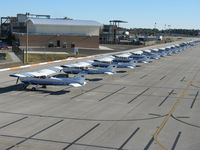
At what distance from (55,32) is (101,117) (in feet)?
338

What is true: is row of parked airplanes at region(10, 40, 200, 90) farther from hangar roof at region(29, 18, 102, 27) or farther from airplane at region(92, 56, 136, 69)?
hangar roof at region(29, 18, 102, 27)

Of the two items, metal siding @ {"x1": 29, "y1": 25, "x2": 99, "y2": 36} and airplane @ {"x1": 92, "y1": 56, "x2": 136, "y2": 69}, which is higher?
metal siding @ {"x1": 29, "y1": 25, "x2": 99, "y2": 36}

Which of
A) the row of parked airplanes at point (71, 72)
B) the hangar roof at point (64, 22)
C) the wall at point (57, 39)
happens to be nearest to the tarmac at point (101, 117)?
the row of parked airplanes at point (71, 72)

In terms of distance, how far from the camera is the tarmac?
27.1m

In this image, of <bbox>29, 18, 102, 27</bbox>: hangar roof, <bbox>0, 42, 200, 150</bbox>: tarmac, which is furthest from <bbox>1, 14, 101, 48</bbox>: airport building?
<bbox>0, 42, 200, 150</bbox>: tarmac

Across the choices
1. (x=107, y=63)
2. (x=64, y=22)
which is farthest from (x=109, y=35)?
(x=107, y=63)

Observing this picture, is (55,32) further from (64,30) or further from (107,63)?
(107,63)

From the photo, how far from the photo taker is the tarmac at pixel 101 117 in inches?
1066

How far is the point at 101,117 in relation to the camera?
34.3 metres

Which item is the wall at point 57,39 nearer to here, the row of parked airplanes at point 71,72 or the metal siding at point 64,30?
the metal siding at point 64,30

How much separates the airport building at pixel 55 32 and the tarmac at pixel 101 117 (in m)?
75.1

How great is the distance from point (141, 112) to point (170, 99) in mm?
8456

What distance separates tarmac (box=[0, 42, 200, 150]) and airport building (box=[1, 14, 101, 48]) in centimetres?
7507

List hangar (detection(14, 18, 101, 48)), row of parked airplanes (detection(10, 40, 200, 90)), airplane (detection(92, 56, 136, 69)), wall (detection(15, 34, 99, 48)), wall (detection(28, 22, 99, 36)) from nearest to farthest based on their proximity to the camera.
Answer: row of parked airplanes (detection(10, 40, 200, 90))
airplane (detection(92, 56, 136, 69))
wall (detection(15, 34, 99, 48))
hangar (detection(14, 18, 101, 48))
wall (detection(28, 22, 99, 36))
